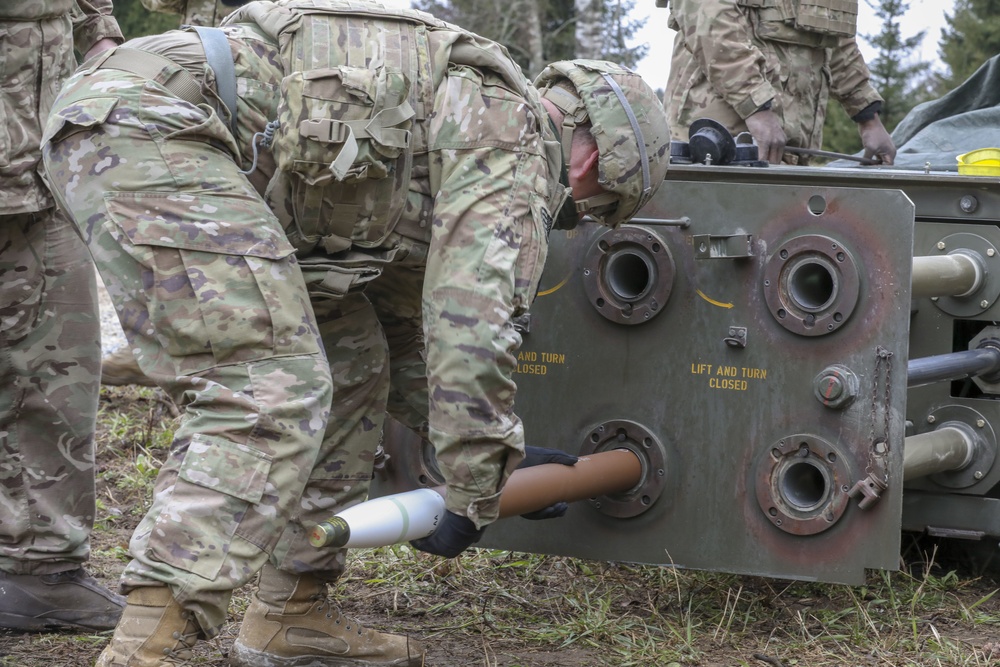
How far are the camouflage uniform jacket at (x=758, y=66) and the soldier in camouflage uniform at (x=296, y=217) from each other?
2125 millimetres

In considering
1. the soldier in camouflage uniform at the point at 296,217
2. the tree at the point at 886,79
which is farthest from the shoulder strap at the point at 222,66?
the tree at the point at 886,79

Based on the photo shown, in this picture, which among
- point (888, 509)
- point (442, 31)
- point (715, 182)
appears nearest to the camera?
point (442, 31)

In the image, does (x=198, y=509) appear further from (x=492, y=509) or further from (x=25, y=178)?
(x=25, y=178)

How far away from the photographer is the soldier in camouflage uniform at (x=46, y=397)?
370cm

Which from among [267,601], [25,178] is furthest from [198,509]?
[25,178]

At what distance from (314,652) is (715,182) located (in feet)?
5.56

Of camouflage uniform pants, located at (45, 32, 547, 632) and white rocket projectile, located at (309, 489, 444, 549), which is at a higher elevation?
camouflage uniform pants, located at (45, 32, 547, 632)

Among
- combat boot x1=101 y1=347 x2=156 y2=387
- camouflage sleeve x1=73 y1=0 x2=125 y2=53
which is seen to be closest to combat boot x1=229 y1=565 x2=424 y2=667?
camouflage sleeve x1=73 y1=0 x2=125 y2=53

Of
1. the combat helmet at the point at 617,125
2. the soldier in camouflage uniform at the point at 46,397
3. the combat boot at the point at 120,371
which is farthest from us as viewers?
the combat boot at the point at 120,371

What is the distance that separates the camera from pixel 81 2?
4.03 m

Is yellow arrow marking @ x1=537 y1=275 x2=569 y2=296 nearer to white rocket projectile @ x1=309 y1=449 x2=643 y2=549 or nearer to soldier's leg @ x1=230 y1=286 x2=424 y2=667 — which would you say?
white rocket projectile @ x1=309 y1=449 x2=643 y2=549

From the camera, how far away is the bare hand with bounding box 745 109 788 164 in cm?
526

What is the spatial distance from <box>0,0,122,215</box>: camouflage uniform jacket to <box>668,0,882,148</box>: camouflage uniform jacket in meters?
2.58

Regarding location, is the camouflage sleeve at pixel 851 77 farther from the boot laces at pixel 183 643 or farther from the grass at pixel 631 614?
the boot laces at pixel 183 643
